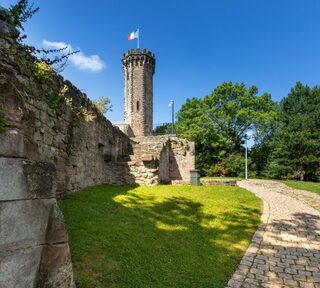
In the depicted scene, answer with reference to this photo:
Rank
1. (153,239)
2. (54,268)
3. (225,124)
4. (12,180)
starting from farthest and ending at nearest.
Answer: (225,124), (153,239), (54,268), (12,180)

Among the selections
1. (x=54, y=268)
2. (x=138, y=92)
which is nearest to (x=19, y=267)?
(x=54, y=268)

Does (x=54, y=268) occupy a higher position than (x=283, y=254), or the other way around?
(x=54, y=268)

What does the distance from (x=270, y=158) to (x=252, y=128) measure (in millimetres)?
4093

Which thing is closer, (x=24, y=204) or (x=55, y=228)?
(x=24, y=204)

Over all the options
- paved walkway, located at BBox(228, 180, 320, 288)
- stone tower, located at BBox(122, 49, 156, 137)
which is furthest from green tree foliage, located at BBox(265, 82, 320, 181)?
paved walkway, located at BBox(228, 180, 320, 288)

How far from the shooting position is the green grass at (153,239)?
4039 millimetres

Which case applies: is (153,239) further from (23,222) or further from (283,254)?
(23,222)

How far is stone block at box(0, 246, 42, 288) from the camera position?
2.34 m

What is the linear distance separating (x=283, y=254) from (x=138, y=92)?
110ft

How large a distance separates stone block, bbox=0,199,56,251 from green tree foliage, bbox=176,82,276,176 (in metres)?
29.1

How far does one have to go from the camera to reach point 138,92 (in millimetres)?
37344

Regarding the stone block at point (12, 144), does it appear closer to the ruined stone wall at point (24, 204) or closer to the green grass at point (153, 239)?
the ruined stone wall at point (24, 204)

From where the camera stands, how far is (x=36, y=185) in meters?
2.61

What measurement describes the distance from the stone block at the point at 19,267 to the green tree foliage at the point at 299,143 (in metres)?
31.9
